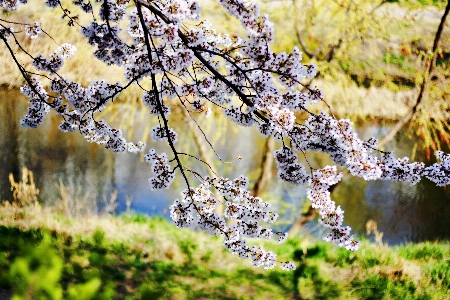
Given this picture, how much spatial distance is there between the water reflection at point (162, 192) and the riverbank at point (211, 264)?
259 cm

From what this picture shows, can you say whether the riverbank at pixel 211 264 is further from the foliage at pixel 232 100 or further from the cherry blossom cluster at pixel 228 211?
the foliage at pixel 232 100

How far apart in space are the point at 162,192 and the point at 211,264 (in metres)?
4.53

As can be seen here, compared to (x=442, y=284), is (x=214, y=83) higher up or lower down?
higher up

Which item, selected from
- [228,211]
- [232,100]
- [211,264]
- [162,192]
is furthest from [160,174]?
[162,192]

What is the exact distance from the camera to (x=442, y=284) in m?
5.75

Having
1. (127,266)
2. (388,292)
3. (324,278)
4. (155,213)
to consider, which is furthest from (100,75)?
(388,292)

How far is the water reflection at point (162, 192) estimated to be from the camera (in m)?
10.0

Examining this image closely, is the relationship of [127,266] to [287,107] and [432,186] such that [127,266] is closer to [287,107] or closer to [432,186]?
[287,107]

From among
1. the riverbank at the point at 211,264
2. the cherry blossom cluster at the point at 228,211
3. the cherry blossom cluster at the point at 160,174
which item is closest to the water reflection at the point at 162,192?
the riverbank at the point at 211,264

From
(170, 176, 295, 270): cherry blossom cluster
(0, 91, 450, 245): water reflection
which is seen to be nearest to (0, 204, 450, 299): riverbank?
(170, 176, 295, 270): cherry blossom cluster

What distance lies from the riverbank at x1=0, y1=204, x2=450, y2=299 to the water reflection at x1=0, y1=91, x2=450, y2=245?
2588mm

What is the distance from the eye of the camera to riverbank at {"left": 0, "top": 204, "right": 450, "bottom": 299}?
5465 mm

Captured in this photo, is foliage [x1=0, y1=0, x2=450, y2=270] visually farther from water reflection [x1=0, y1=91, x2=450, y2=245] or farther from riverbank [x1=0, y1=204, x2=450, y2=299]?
water reflection [x1=0, y1=91, x2=450, y2=245]

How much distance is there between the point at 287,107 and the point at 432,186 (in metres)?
11.2
